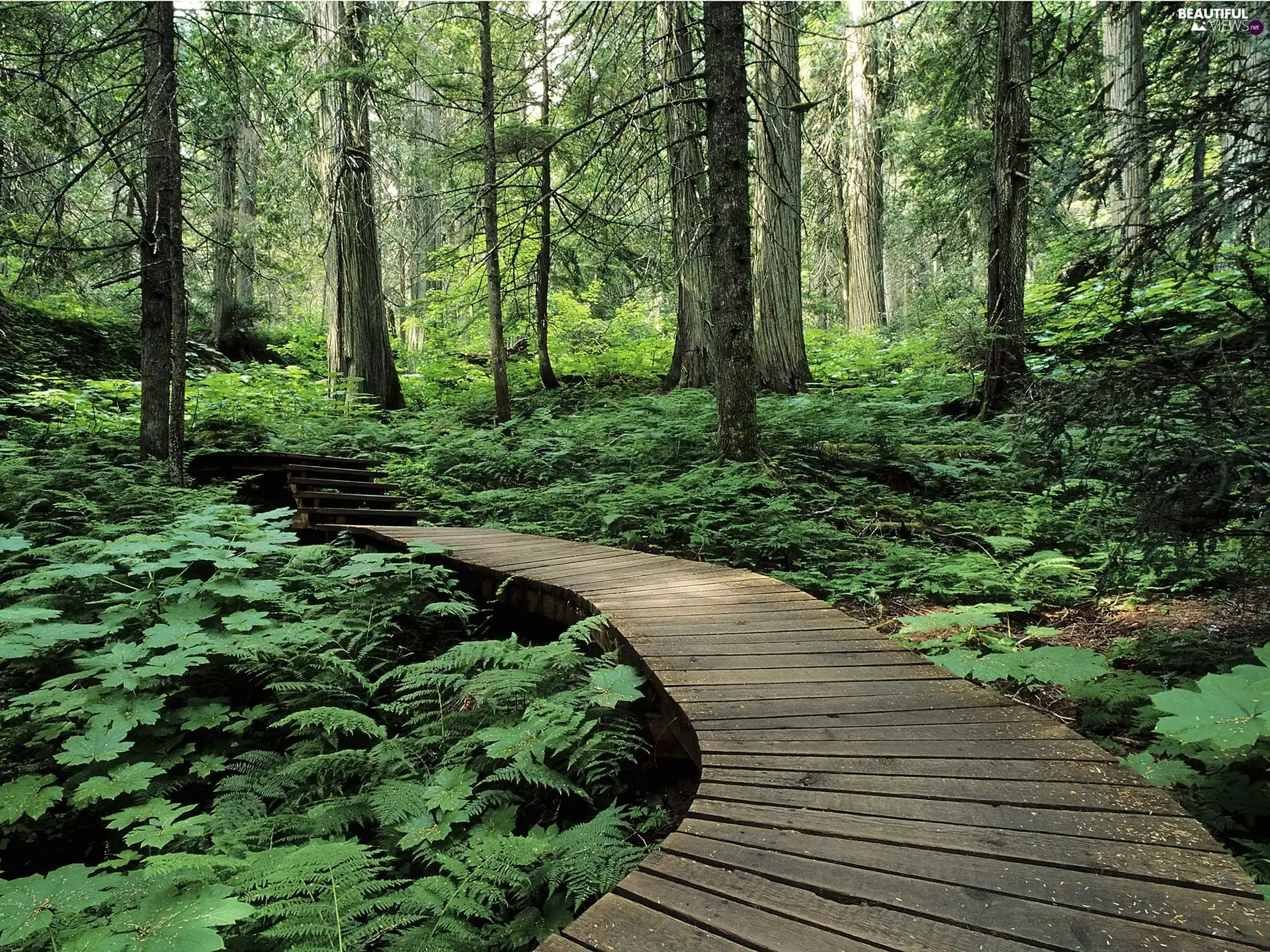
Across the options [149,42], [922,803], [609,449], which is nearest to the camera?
[922,803]

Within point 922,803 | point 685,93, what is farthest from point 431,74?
point 922,803

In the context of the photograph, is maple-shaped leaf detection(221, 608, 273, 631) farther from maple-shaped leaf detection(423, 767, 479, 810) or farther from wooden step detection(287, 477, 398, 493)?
wooden step detection(287, 477, 398, 493)

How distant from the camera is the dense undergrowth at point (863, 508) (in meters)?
2.67

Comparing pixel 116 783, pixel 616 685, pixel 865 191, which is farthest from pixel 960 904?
pixel 865 191

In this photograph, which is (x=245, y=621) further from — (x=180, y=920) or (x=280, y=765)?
(x=180, y=920)

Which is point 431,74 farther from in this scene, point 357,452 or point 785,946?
point 785,946

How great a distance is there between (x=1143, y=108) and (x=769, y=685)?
382 centimetres

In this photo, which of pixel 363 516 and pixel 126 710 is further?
pixel 363 516

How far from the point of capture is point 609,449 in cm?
867

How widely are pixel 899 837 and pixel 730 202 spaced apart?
6.14 metres

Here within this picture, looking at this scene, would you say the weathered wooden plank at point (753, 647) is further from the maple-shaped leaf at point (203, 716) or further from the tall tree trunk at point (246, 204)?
the tall tree trunk at point (246, 204)

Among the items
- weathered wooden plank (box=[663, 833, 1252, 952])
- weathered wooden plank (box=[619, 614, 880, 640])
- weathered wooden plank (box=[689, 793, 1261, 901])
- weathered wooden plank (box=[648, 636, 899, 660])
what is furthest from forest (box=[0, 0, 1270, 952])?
weathered wooden plank (box=[663, 833, 1252, 952])

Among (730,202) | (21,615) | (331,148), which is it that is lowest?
(21,615)

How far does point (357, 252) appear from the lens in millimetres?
12273
